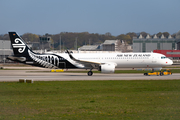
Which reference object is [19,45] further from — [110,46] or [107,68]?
[110,46]

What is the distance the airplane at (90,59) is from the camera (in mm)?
44725

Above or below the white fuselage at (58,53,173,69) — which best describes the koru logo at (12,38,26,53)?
above

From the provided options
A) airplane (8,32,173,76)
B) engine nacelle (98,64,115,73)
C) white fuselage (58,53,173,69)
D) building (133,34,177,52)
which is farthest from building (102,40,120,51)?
engine nacelle (98,64,115,73)

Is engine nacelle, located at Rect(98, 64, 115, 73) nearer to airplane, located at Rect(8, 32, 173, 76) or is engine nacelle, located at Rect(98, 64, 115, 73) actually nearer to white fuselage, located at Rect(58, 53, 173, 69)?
airplane, located at Rect(8, 32, 173, 76)

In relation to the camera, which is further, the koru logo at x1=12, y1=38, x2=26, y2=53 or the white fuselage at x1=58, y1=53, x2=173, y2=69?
the koru logo at x1=12, y1=38, x2=26, y2=53

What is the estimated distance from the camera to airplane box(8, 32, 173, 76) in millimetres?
44725

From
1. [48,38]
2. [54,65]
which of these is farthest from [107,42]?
[54,65]

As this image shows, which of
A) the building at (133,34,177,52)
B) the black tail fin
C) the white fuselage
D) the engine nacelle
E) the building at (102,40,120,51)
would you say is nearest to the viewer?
the engine nacelle

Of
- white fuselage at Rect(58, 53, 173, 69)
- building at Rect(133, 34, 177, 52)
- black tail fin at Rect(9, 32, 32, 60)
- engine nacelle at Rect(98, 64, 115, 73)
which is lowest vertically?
engine nacelle at Rect(98, 64, 115, 73)

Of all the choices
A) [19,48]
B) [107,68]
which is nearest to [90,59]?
[107,68]

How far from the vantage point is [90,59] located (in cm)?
4541

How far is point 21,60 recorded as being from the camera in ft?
155
